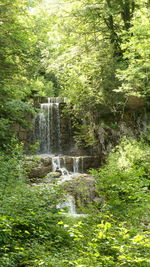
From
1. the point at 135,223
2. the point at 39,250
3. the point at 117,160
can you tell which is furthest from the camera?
the point at 117,160

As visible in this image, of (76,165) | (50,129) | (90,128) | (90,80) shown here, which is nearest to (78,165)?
(76,165)

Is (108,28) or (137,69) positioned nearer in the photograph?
(137,69)

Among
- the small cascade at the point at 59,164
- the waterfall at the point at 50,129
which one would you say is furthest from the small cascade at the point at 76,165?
the waterfall at the point at 50,129

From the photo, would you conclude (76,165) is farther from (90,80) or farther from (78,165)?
(90,80)

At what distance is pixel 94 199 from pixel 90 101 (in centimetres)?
596

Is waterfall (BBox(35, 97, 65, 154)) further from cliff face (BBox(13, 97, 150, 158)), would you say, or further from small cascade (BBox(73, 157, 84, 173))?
small cascade (BBox(73, 157, 84, 173))

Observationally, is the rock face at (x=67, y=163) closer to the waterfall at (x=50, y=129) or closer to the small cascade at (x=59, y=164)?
the small cascade at (x=59, y=164)

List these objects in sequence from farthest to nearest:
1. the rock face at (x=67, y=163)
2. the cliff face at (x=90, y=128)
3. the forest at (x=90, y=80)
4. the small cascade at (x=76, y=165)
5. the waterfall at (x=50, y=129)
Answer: the waterfall at (x=50, y=129) < the small cascade at (x=76, y=165) < the cliff face at (x=90, y=128) < the rock face at (x=67, y=163) < the forest at (x=90, y=80)

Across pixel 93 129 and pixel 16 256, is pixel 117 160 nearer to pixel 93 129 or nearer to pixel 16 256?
pixel 93 129

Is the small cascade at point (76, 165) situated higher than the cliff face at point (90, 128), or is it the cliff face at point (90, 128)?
the cliff face at point (90, 128)

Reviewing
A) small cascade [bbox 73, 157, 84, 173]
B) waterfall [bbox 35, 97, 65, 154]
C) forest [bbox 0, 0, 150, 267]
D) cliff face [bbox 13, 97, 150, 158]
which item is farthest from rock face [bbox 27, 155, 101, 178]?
waterfall [bbox 35, 97, 65, 154]

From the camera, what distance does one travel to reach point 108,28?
13.7m

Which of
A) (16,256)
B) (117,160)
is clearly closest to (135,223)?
(16,256)

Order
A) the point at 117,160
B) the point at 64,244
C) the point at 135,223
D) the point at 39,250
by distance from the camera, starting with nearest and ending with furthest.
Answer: the point at 39,250, the point at 64,244, the point at 135,223, the point at 117,160
